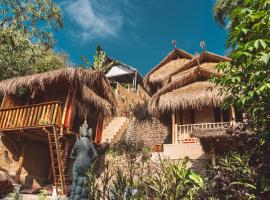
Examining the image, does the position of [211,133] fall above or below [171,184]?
above

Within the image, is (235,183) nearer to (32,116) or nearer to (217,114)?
(32,116)

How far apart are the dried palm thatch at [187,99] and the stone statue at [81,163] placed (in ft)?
20.2

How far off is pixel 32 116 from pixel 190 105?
662 centimetres

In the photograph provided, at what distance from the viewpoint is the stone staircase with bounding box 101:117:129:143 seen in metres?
15.8

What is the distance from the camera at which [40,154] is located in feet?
41.1

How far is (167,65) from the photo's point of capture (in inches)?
794

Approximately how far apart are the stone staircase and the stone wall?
0.42 meters

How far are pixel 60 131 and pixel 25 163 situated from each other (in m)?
2.97

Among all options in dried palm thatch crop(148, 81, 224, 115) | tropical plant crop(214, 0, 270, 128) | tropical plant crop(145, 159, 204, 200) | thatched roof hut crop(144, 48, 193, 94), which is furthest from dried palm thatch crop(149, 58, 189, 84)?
tropical plant crop(145, 159, 204, 200)

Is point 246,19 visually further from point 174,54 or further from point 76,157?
point 174,54

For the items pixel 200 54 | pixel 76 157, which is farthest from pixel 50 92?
pixel 200 54

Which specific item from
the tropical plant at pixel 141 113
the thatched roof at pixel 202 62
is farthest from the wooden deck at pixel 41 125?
the tropical plant at pixel 141 113

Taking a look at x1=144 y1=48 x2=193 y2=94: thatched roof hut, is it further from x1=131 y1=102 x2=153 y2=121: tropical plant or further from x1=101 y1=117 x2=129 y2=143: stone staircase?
x1=101 y1=117 x2=129 y2=143: stone staircase

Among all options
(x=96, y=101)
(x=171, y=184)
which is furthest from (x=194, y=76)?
(x=171, y=184)
